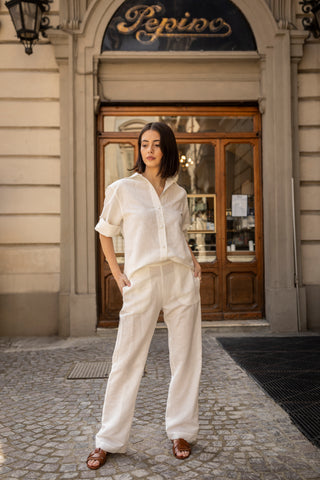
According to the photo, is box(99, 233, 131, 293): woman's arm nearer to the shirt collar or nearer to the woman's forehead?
the shirt collar

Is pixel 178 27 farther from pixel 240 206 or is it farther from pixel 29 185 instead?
pixel 29 185

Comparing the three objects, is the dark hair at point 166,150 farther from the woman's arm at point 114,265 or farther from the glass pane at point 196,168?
the glass pane at point 196,168

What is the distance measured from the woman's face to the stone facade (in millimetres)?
4098

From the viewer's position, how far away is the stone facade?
22.6 ft

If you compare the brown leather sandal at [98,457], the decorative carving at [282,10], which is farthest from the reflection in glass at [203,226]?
the brown leather sandal at [98,457]

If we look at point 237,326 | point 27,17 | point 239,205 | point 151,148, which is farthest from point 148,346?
point 27,17

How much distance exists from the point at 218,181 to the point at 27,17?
3638 millimetres

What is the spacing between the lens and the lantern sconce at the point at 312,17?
6.78m

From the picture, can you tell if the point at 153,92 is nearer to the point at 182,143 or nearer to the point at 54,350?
the point at 182,143

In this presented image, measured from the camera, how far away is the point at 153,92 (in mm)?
7125

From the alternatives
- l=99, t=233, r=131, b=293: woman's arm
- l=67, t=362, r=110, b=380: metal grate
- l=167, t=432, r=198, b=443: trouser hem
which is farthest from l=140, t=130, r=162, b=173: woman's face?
l=67, t=362, r=110, b=380: metal grate

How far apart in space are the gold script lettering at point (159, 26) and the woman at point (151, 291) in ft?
15.9

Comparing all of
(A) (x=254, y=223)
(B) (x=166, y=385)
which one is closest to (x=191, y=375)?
(B) (x=166, y=385)

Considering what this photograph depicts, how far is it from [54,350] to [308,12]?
615 cm
